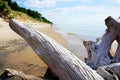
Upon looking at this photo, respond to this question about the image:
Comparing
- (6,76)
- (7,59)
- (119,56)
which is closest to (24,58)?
(7,59)

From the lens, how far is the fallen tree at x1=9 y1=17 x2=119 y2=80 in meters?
4.31

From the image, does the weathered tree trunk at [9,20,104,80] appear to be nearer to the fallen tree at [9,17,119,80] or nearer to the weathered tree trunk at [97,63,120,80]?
the fallen tree at [9,17,119,80]

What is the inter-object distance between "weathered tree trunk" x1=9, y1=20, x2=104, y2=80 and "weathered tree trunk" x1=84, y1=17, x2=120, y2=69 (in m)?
1.47

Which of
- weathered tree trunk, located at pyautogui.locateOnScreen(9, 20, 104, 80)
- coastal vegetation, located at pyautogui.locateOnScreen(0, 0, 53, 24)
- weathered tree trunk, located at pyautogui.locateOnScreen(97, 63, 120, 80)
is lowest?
coastal vegetation, located at pyautogui.locateOnScreen(0, 0, 53, 24)

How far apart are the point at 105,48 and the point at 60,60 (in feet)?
6.34

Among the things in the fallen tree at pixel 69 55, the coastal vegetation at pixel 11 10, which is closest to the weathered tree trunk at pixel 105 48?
the fallen tree at pixel 69 55

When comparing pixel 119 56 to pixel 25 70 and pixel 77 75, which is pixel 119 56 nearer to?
pixel 77 75

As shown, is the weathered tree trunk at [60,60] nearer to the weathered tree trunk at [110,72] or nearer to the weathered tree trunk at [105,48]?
the weathered tree trunk at [110,72]

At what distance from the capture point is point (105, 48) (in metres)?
6.17

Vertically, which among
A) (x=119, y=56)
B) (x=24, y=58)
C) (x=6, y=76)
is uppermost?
(x=119, y=56)

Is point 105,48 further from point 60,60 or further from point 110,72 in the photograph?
point 60,60

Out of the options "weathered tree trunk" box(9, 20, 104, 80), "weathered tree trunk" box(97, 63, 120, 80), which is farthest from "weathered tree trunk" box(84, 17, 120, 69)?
"weathered tree trunk" box(9, 20, 104, 80)

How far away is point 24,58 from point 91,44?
3.46 metres

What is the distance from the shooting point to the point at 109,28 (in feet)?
21.0
